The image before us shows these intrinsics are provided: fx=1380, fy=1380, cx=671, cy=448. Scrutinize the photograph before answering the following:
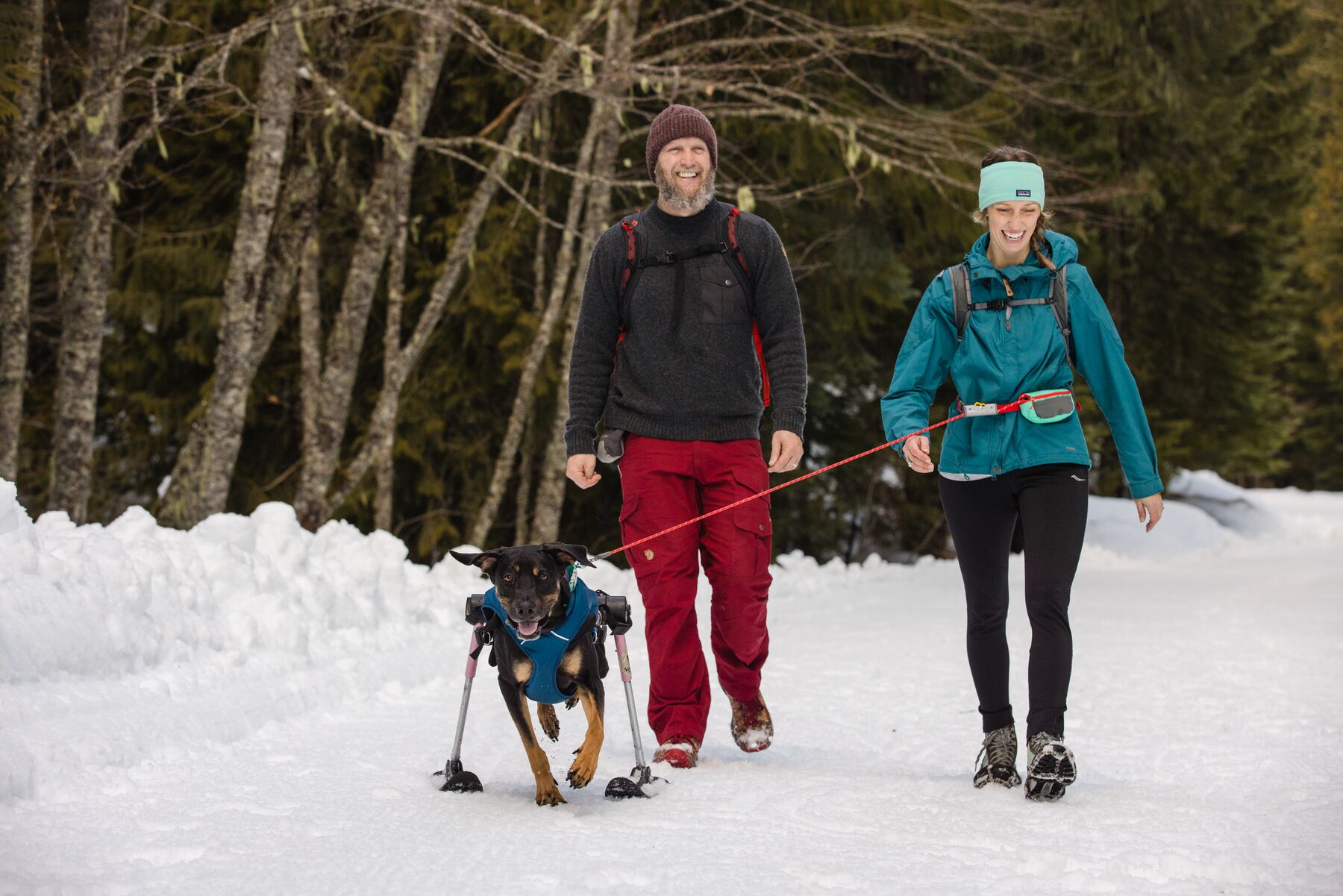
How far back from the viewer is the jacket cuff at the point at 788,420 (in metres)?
5.26

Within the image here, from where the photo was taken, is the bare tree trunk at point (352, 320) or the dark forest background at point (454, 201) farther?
the bare tree trunk at point (352, 320)

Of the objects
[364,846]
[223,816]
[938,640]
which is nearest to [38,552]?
[223,816]

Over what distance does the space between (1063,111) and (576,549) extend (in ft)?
50.7

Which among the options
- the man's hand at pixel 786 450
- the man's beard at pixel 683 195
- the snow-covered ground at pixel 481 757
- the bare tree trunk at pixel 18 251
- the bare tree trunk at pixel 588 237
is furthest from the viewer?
the bare tree trunk at pixel 588 237

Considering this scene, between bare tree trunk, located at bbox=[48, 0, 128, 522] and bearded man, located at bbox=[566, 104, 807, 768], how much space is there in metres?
5.83

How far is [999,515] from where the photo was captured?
4883 mm

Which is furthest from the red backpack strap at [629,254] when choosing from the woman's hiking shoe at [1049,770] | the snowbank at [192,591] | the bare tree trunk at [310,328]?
the bare tree trunk at [310,328]

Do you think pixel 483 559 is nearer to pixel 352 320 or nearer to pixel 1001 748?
pixel 1001 748

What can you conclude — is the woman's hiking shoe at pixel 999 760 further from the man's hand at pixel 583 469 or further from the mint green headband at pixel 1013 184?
the mint green headband at pixel 1013 184

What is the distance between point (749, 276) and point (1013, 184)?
109 cm

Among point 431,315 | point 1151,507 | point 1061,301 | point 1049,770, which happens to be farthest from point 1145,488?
point 431,315

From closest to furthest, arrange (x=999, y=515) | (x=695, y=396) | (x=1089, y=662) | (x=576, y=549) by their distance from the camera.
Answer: (x=576, y=549), (x=999, y=515), (x=695, y=396), (x=1089, y=662)

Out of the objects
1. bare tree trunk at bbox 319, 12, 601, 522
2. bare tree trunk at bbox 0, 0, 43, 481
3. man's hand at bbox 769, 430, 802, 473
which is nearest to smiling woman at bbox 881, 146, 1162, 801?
man's hand at bbox 769, 430, 802, 473

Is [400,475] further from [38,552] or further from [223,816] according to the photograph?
[223,816]
